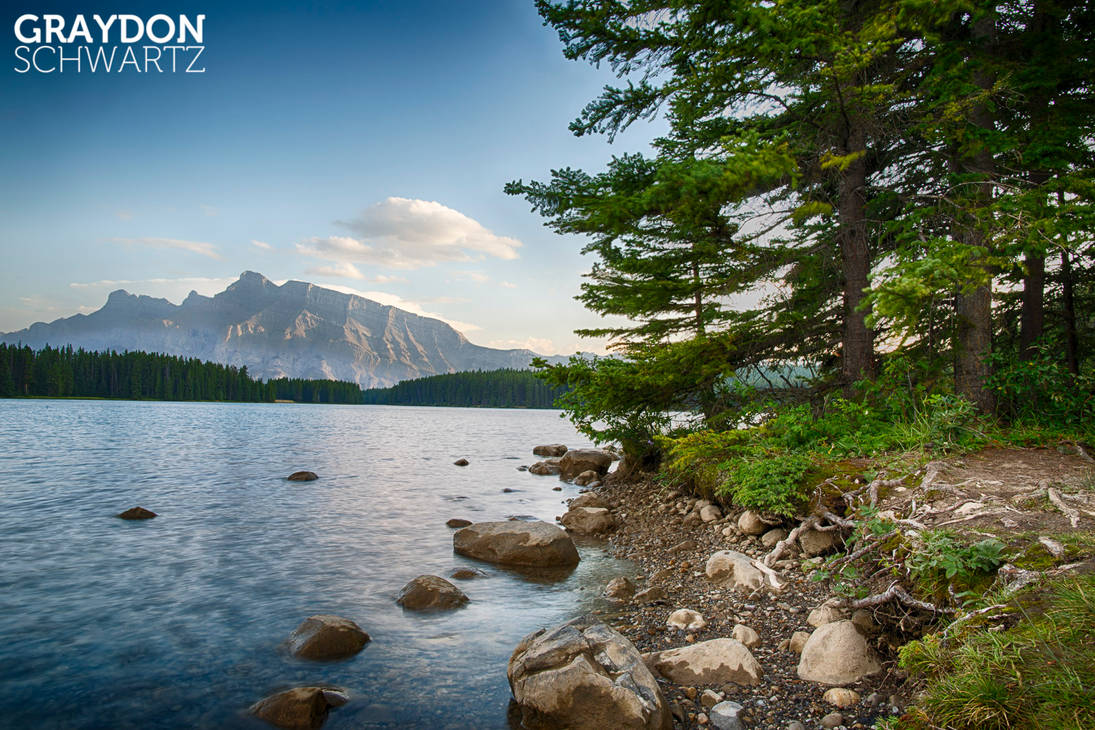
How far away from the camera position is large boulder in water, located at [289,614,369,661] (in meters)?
6.54

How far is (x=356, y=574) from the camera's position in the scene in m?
10.1

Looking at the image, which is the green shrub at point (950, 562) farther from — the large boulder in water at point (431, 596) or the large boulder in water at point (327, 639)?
the large boulder in water at point (327, 639)

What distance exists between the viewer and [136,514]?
14305 mm

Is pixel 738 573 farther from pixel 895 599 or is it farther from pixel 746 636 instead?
pixel 895 599

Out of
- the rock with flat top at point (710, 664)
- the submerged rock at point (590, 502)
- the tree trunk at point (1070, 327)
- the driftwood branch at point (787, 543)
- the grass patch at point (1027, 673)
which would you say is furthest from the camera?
the submerged rock at point (590, 502)

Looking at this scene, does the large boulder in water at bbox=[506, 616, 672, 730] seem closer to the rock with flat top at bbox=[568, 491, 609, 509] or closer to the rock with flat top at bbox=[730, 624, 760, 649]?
the rock with flat top at bbox=[730, 624, 760, 649]

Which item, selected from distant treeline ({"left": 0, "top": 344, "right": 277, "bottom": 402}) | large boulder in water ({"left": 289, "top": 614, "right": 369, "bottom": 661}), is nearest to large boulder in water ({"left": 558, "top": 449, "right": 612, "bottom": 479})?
large boulder in water ({"left": 289, "top": 614, "right": 369, "bottom": 661})

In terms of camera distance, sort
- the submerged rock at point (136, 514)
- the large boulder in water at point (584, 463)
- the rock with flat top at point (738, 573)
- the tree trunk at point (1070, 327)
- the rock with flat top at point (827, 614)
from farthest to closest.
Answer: the large boulder in water at point (584, 463) → the submerged rock at point (136, 514) → the tree trunk at point (1070, 327) → the rock with flat top at point (738, 573) → the rock with flat top at point (827, 614)

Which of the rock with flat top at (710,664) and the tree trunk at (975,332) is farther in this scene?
the tree trunk at (975,332)

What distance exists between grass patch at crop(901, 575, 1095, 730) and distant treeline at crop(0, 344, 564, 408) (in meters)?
75.1

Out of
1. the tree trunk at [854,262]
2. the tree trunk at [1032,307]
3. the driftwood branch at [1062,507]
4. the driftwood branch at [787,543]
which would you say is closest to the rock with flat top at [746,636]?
the driftwood branch at [787,543]

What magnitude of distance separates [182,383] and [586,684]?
492 feet

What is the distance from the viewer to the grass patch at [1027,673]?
9.69 feet

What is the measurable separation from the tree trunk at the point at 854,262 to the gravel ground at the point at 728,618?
4431mm
